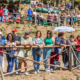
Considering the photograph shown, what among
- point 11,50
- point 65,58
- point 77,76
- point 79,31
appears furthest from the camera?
point 79,31

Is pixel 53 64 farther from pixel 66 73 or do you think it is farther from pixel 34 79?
pixel 34 79

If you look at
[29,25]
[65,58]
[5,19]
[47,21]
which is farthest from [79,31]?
[65,58]

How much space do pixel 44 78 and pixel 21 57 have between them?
1.11m

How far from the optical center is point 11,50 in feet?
19.2

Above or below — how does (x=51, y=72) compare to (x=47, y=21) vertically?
below

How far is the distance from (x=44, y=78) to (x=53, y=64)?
0.78 meters

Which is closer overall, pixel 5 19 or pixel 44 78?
pixel 44 78

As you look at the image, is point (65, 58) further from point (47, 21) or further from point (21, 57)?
point (47, 21)

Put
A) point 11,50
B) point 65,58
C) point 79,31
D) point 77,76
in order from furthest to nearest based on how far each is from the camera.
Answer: point 79,31
point 65,58
point 77,76
point 11,50

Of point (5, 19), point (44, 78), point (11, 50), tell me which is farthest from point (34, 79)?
point (5, 19)

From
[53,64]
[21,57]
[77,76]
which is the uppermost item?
[21,57]

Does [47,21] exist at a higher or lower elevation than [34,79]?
higher

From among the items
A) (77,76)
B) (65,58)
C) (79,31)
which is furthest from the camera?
(79,31)

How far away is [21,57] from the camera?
5926mm
